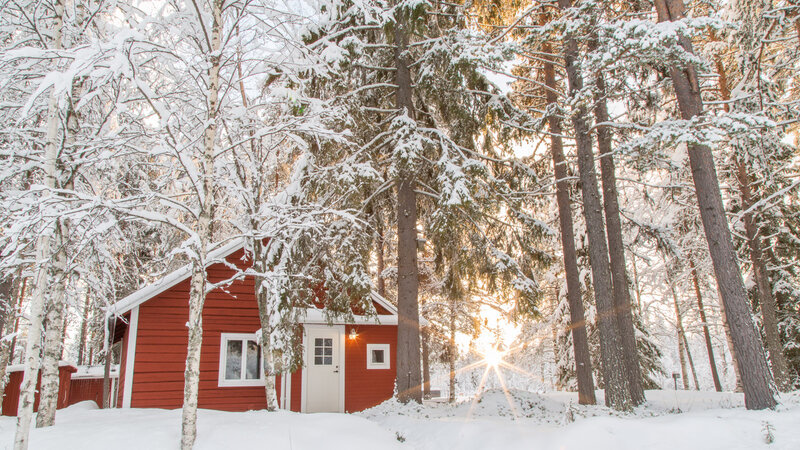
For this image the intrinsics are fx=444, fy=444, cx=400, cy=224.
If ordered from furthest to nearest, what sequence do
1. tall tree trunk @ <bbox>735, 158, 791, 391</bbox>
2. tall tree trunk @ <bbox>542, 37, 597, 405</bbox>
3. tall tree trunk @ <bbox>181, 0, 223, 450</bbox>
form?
1. tall tree trunk @ <bbox>735, 158, 791, 391</bbox>
2. tall tree trunk @ <bbox>542, 37, 597, 405</bbox>
3. tall tree trunk @ <bbox>181, 0, 223, 450</bbox>

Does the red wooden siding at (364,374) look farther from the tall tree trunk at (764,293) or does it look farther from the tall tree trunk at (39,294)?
the tall tree trunk at (764,293)

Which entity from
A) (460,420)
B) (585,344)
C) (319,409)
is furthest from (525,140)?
(319,409)

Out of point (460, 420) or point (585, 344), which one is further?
point (585, 344)

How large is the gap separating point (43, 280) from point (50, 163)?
1.74 m

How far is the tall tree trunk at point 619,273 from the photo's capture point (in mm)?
10125

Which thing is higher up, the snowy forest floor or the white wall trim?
the white wall trim

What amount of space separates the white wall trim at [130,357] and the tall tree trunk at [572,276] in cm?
1070

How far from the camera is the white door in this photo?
41.7ft

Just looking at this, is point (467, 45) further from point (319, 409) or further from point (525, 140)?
point (319, 409)

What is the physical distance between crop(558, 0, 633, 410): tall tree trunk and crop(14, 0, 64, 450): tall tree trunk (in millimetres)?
8620

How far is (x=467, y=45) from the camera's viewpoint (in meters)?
9.28

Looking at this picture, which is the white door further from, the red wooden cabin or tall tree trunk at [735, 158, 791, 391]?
tall tree trunk at [735, 158, 791, 391]

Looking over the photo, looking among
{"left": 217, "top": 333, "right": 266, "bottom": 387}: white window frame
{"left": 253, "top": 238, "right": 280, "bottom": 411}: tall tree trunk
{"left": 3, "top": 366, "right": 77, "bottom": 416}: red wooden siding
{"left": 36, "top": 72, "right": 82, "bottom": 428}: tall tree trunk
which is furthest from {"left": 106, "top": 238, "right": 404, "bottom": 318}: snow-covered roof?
{"left": 3, "top": 366, "right": 77, "bottom": 416}: red wooden siding

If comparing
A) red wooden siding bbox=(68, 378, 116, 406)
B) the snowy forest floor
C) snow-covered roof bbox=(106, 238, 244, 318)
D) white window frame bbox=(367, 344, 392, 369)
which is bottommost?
→ red wooden siding bbox=(68, 378, 116, 406)
